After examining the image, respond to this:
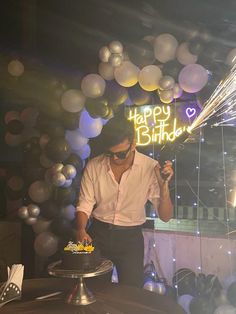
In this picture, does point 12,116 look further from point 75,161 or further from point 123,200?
point 123,200

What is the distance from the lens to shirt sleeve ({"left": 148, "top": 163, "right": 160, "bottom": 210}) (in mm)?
2854

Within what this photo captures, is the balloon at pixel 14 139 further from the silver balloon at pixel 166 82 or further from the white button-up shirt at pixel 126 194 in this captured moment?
the silver balloon at pixel 166 82

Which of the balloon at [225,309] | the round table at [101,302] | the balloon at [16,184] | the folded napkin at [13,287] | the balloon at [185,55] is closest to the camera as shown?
the round table at [101,302]

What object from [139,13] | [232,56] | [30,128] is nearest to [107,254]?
[30,128]

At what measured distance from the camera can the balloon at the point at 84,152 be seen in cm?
320

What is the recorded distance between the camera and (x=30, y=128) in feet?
11.3

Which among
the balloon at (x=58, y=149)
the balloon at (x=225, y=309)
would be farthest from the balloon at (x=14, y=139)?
the balloon at (x=225, y=309)

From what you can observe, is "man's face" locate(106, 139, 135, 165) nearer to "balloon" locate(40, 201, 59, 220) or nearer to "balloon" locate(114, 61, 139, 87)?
"balloon" locate(114, 61, 139, 87)

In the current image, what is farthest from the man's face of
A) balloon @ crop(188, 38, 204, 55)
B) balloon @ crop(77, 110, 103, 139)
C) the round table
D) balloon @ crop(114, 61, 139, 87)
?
the round table

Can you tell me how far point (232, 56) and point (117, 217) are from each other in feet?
4.66

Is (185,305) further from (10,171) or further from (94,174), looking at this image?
(10,171)

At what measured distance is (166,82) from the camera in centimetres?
277

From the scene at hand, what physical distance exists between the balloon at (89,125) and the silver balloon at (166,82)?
59 centimetres

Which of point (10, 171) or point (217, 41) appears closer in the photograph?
point (217, 41)
